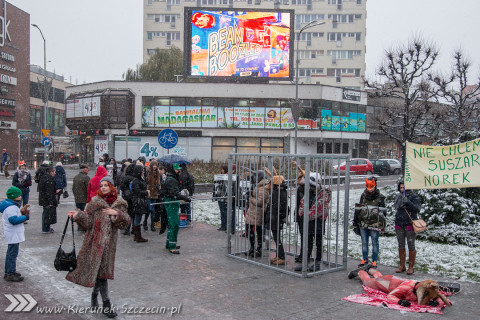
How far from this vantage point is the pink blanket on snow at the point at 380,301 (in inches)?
247

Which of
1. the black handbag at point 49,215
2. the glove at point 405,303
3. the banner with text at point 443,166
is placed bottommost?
the glove at point 405,303

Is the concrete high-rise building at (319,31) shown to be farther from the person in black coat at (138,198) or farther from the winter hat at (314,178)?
the winter hat at (314,178)

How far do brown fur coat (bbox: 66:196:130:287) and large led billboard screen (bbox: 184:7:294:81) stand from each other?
35.1 m

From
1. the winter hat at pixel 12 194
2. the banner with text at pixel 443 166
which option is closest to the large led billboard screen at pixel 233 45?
the banner with text at pixel 443 166

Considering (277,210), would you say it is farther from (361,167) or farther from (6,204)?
(361,167)

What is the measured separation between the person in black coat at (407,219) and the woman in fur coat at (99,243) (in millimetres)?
4926

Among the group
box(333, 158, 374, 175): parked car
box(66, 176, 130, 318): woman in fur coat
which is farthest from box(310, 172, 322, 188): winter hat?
box(333, 158, 374, 175): parked car

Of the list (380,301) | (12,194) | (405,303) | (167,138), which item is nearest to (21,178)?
(167,138)

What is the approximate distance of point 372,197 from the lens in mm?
8414

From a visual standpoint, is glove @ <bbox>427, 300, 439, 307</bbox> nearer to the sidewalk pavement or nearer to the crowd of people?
the sidewalk pavement

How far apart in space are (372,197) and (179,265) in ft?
12.4

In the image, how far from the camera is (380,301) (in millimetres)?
6605

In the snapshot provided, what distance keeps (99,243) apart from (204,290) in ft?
6.73

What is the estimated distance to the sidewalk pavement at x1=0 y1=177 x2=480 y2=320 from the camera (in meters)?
6.09
